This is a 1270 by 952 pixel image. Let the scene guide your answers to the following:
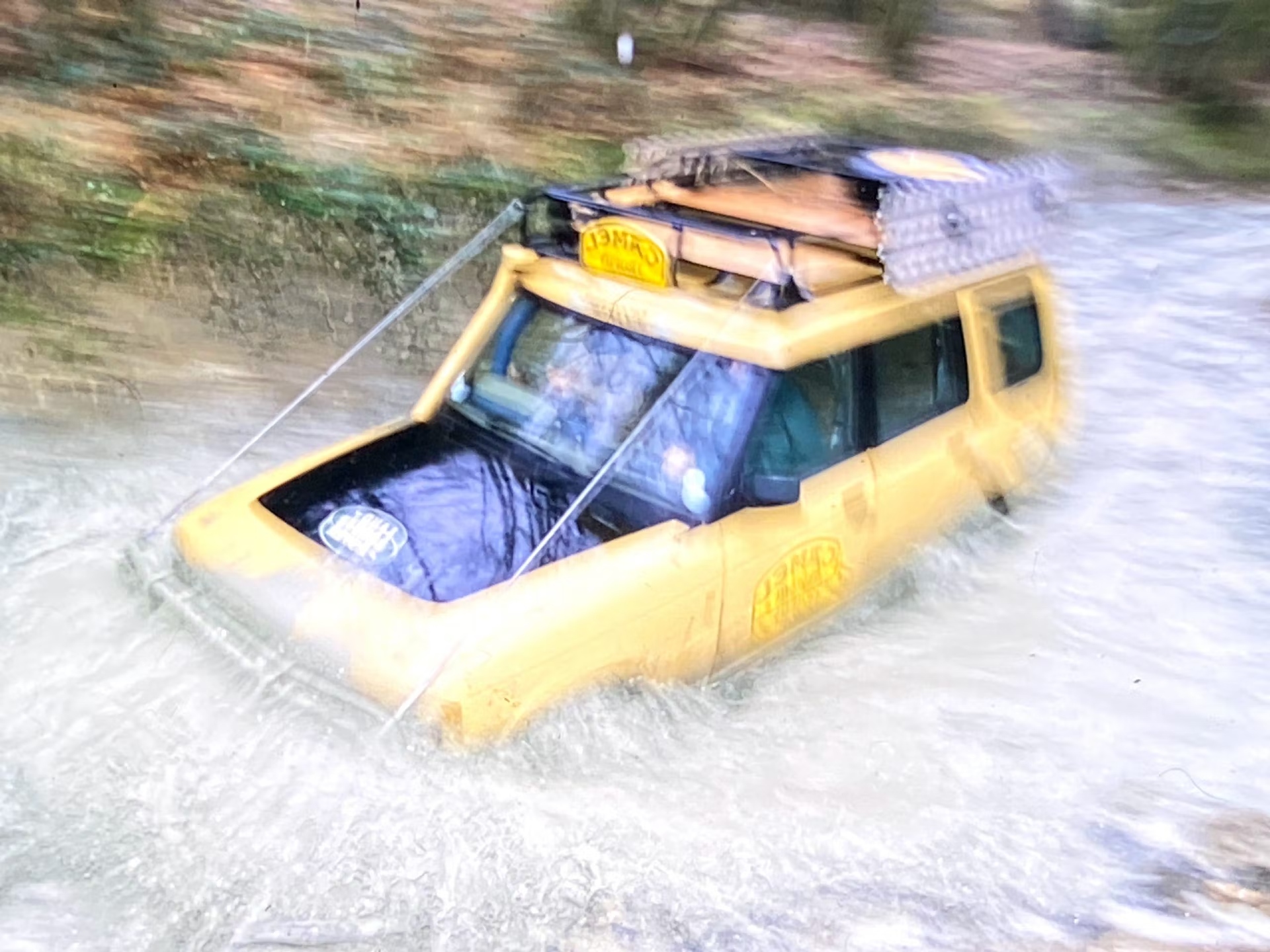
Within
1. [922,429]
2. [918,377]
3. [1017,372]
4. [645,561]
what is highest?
[918,377]

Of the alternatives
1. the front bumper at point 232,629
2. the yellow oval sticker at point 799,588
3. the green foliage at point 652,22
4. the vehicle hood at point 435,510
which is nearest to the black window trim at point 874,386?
the yellow oval sticker at point 799,588

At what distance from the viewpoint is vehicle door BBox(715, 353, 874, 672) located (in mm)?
3824

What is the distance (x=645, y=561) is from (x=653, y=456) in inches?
17.8

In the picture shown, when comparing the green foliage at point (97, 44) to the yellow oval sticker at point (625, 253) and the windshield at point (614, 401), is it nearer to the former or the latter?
the windshield at point (614, 401)

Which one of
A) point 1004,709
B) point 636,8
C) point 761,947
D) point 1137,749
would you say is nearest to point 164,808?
point 761,947

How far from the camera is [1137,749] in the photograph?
411cm

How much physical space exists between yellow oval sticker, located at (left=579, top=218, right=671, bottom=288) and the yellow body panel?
5 cm

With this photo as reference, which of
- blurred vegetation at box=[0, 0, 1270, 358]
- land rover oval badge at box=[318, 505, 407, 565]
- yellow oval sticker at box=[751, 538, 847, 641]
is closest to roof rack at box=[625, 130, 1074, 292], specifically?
yellow oval sticker at box=[751, 538, 847, 641]

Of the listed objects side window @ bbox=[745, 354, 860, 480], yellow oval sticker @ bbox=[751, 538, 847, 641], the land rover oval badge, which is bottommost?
yellow oval sticker @ bbox=[751, 538, 847, 641]

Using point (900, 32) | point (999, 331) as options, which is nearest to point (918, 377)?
point (999, 331)

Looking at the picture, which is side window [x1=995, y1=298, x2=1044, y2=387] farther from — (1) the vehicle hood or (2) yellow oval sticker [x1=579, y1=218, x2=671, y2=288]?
(1) the vehicle hood

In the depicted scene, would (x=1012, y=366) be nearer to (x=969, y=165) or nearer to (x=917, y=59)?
(x=969, y=165)

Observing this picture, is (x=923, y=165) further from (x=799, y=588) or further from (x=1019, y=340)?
(x=799, y=588)

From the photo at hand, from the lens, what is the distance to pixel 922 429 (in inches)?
180
